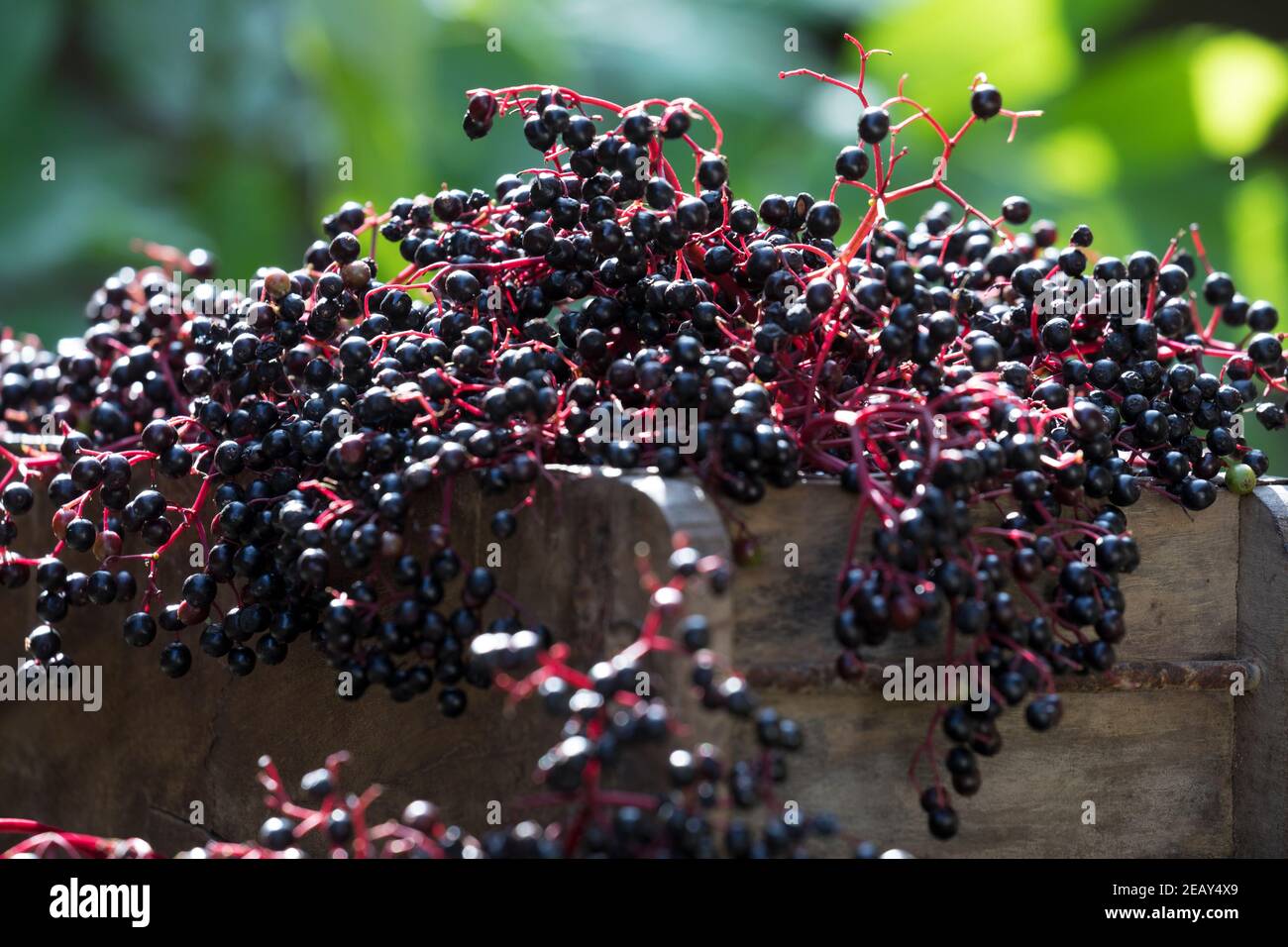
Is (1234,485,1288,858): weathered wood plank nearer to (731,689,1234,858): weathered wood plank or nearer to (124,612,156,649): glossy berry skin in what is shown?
(731,689,1234,858): weathered wood plank

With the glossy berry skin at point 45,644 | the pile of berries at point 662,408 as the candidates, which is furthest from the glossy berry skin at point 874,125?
the glossy berry skin at point 45,644

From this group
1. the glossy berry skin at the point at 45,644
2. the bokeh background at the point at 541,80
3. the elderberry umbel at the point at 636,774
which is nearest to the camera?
the elderberry umbel at the point at 636,774

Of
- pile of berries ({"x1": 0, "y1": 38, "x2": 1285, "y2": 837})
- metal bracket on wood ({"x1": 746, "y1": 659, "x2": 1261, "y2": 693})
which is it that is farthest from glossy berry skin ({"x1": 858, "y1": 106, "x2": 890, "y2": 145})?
metal bracket on wood ({"x1": 746, "y1": 659, "x2": 1261, "y2": 693})

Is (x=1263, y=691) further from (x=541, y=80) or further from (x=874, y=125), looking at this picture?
(x=541, y=80)

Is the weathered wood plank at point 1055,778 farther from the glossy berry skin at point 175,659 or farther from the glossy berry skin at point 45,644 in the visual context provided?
the glossy berry skin at point 45,644
